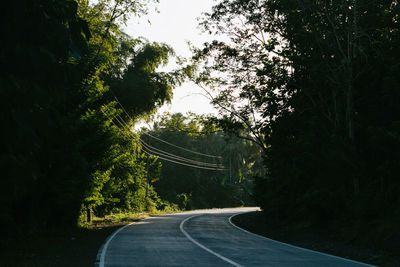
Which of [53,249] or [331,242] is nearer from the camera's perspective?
[53,249]

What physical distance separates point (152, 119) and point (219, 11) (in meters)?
16.2

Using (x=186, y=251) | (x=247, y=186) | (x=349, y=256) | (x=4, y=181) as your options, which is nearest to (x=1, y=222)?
(x=186, y=251)

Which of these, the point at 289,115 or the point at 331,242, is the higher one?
the point at 289,115

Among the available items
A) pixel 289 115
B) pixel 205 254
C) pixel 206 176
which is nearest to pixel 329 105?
pixel 289 115

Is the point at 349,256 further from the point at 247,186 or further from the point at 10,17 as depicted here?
the point at 247,186

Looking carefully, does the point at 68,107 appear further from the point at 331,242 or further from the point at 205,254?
the point at 331,242

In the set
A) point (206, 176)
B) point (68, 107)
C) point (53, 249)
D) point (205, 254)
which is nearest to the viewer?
point (205, 254)

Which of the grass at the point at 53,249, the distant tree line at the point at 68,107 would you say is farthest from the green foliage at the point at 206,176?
the grass at the point at 53,249

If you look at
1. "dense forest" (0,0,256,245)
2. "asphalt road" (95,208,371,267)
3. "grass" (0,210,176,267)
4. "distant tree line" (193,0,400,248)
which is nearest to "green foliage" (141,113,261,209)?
"dense forest" (0,0,256,245)

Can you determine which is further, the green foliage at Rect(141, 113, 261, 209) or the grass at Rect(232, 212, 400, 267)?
the green foliage at Rect(141, 113, 261, 209)

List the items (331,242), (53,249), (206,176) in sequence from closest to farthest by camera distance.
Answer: (53,249) → (331,242) → (206,176)

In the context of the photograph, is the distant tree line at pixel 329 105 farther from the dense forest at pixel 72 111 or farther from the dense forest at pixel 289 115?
the dense forest at pixel 72 111

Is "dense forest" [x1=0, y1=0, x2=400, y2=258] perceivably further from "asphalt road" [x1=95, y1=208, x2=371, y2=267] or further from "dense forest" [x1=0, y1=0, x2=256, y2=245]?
"asphalt road" [x1=95, y1=208, x2=371, y2=267]

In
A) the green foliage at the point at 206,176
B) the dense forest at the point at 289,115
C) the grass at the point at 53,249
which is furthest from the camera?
the green foliage at the point at 206,176
